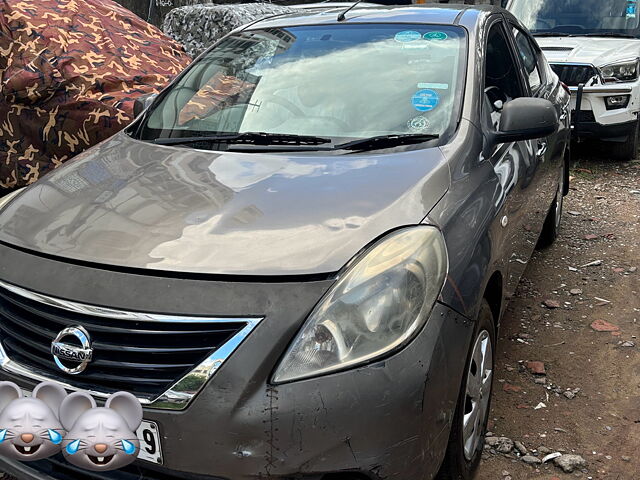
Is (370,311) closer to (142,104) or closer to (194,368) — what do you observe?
(194,368)

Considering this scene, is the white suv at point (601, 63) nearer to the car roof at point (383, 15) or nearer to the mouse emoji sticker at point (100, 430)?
the car roof at point (383, 15)

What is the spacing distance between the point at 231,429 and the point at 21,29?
173 inches

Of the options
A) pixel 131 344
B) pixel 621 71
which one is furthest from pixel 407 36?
pixel 621 71

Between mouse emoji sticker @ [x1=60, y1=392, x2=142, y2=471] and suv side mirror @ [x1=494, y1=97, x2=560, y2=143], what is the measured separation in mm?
1794

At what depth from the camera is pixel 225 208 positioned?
2.11 metres

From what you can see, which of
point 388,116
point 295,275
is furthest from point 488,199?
point 295,275

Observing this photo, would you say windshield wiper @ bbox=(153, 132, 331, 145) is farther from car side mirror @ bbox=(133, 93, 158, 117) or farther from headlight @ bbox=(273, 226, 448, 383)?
headlight @ bbox=(273, 226, 448, 383)

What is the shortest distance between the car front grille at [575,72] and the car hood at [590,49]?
0.16 feet

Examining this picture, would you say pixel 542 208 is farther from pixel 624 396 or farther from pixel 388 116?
pixel 388 116

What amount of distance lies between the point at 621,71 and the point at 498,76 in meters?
4.13

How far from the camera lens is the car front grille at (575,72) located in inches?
258

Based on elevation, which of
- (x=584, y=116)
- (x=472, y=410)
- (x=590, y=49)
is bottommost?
(x=584, y=116)

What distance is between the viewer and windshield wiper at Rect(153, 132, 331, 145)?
2629 millimetres

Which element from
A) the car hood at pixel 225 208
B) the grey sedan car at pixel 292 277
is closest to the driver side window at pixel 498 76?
the grey sedan car at pixel 292 277
